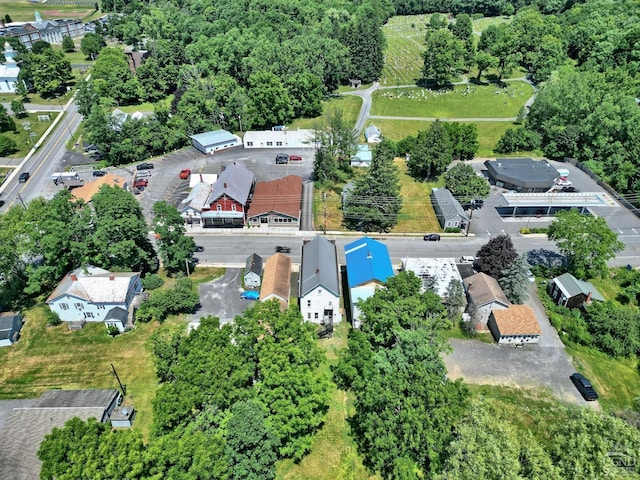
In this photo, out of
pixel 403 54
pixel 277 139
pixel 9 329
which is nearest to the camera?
pixel 9 329

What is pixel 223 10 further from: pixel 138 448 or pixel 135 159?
pixel 138 448

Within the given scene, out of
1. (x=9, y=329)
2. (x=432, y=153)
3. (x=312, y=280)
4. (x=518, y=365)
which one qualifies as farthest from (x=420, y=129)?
(x=9, y=329)

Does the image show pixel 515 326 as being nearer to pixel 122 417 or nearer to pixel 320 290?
pixel 320 290

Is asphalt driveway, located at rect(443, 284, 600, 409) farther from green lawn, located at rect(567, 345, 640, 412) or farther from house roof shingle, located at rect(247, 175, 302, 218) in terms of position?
house roof shingle, located at rect(247, 175, 302, 218)

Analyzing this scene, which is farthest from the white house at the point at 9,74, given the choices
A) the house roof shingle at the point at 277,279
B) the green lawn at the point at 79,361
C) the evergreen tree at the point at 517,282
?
the evergreen tree at the point at 517,282

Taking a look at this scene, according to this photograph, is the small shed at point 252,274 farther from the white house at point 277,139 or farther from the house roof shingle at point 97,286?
the white house at point 277,139

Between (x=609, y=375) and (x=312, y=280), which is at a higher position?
(x=312, y=280)

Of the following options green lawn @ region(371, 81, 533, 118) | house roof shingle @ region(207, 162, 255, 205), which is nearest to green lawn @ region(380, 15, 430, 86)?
green lawn @ region(371, 81, 533, 118)

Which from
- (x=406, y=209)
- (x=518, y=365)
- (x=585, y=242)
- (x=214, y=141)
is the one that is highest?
(x=585, y=242)
